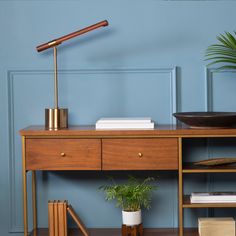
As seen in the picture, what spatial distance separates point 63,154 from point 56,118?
0.60 feet

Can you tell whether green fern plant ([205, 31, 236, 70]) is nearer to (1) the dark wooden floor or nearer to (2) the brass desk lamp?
(2) the brass desk lamp

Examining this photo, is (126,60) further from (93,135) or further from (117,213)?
(117,213)

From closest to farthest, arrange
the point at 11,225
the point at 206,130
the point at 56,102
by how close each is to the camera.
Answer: the point at 206,130 → the point at 56,102 → the point at 11,225

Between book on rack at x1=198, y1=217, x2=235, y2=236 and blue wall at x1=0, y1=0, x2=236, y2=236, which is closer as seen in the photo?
book on rack at x1=198, y1=217, x2=235, y2=236

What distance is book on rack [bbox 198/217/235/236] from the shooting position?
2252 mm

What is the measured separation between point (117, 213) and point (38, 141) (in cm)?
54

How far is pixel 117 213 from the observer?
2.52 meters

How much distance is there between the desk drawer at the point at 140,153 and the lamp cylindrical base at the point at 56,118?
0.23m

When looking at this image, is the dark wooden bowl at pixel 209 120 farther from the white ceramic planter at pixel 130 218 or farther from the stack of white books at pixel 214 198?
the white ceramic planter at pixel 130 218

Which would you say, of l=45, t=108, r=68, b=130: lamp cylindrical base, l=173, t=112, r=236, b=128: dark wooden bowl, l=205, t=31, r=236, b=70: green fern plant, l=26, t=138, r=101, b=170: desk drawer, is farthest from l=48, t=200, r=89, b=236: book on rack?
l=205, t=31, r=236, b=70: green fern plant

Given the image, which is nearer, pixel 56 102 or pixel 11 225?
pixel 56 102

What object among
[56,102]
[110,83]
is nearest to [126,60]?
[110,83]

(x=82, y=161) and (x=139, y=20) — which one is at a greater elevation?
(x=139, y=20)

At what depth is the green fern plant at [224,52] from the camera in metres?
2.32
